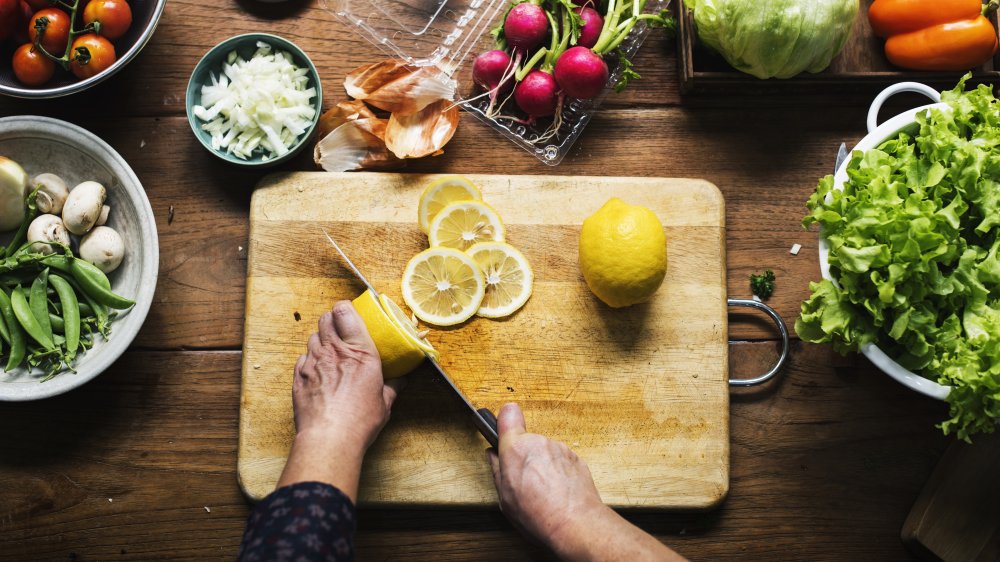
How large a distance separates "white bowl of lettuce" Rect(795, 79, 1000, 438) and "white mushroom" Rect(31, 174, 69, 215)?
1.65 m

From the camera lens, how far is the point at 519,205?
1673 millimetres

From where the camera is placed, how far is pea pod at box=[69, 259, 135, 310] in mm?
1544

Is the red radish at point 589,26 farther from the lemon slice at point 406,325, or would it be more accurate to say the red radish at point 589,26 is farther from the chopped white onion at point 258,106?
the lemon slice at point 406,325

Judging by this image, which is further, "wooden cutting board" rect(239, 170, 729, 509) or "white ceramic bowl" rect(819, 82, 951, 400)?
"wooden cutting board" rect(239, 170, 729, 509)

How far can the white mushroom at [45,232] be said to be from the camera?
1562 mm

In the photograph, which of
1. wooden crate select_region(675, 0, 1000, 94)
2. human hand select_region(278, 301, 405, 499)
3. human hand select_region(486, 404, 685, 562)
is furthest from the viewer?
wooden crate select_region(675, 0, 1000, 94)

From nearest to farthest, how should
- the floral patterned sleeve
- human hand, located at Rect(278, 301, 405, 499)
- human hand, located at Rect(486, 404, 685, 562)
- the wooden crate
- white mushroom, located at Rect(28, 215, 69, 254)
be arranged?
1. the floral patterned sleeve
2. human hand, located at Rect(486, 404, 685, 562)
3. human hand, located at Rect(278, 301, 405, 499)
4. white mushroom, located at Rect(28, 215, 69, 254)
5. the wooden crate

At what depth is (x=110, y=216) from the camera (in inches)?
64.5

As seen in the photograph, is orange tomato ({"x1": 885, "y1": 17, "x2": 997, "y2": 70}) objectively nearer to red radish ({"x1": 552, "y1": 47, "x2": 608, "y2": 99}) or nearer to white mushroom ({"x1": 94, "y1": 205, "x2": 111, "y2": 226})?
red radish ({"x1": 552, "y1": 47, "x2": 608, "y2": 99})

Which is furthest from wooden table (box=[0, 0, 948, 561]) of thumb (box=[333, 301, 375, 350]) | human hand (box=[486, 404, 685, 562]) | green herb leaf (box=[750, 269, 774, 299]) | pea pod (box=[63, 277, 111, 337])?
thumb (box=[333, 301, 375, 350])

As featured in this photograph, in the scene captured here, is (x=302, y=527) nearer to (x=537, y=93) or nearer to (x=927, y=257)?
(x=537, y=93)

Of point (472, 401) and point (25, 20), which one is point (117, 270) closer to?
point (25, 20)

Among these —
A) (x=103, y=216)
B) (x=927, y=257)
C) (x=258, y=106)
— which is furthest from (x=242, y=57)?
(x=927, y=257)

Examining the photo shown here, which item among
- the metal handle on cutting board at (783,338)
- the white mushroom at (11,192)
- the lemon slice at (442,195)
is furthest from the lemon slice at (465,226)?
the white mushroom at (11,192)
